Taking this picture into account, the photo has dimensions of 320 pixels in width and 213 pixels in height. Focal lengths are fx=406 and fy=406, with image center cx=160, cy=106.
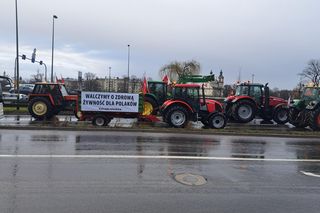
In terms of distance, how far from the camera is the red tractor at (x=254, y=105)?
24.0 metres

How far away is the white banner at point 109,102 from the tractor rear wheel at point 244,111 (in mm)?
6780

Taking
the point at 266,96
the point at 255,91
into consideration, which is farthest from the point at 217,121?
the point at 266,96

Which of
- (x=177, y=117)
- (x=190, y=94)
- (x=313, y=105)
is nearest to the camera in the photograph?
(x=177, y=117)

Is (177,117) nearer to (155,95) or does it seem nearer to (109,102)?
(109,102)

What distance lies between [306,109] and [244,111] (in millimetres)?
3623

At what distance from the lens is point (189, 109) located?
20547mm

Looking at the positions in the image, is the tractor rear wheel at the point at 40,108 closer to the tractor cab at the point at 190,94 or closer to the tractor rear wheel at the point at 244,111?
the tractor cab at the point at 190,94

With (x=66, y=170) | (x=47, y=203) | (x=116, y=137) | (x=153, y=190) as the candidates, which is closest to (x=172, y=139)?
(x=116, y=137)

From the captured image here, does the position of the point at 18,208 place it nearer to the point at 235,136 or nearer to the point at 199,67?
the point at 235,136

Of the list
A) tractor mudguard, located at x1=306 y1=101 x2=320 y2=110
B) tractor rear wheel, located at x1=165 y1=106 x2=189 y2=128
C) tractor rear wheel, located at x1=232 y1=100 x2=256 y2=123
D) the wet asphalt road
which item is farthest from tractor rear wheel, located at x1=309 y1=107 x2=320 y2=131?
the wet asphalt road

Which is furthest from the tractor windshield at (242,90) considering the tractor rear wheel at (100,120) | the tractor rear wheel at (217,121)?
the tractor rear wheel at (100,120)

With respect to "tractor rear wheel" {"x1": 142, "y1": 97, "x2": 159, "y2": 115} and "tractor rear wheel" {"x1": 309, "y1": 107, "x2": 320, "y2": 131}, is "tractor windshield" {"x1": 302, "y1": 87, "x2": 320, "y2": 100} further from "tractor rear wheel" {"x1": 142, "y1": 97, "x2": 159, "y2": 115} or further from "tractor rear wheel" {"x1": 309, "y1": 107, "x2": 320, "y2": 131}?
"tractor rear wheel" {"x1": 142, "y1": 97, "x2": 159, "y2": 115}

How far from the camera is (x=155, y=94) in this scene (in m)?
24.4

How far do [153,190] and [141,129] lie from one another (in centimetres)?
1025
